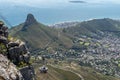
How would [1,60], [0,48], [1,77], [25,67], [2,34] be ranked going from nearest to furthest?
[1,77], [1,60], [0,48], [25,67], [2,34]

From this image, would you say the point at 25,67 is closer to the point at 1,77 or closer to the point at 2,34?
the point at 2,34

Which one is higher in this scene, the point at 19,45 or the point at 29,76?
the point at 19,45

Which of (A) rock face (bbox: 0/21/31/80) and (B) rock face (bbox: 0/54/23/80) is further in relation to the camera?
(A) rock face (bbox: 0/21/31/80)

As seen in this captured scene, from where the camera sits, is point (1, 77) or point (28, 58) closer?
point (1, 77)

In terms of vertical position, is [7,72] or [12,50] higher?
[7,72]

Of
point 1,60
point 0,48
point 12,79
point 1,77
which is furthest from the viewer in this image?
point 0,48

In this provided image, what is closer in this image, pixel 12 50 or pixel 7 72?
pixel 7 72

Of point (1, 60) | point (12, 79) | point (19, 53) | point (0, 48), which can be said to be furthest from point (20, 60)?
point (12, 79)

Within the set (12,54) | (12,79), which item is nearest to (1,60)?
(12,79)

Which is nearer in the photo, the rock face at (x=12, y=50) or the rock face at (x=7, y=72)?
the rock face at (x=7, y=72)
